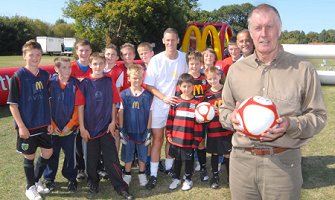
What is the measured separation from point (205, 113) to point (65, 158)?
6.87 feet

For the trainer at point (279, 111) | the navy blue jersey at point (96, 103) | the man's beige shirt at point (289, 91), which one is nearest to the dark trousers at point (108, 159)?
the navy blue jersey at point (96, 103)

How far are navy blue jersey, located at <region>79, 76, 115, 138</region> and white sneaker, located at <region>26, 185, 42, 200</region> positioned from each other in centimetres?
103

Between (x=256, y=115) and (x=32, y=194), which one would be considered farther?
(x=32, y=194)

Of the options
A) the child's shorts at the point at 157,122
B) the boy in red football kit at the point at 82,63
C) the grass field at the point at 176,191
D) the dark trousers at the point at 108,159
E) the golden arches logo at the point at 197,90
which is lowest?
the grass field at the point at 176,191

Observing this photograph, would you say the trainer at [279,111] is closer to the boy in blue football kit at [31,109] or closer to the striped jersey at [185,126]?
the striped jersey at [185,126]

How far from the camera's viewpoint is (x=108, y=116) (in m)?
4.63

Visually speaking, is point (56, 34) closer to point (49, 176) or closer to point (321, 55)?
point (321, 55)

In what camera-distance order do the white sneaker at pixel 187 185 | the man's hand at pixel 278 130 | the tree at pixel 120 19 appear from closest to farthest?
the man's hand at pixel 278 130, the white sneaker at pixel 187 185, the tree at pixel 120 19

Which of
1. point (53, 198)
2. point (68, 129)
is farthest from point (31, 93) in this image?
point (53, 198)

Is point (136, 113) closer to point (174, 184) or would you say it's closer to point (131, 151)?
point (131, 151)

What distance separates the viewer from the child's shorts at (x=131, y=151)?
16.1 feet

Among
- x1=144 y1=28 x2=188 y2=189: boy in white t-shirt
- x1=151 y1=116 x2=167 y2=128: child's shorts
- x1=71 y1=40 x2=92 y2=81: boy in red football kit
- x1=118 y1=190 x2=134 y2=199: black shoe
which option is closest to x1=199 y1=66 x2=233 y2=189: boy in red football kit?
x1=144 y1=28 x2=188 y2=189: boy in white t-shirt

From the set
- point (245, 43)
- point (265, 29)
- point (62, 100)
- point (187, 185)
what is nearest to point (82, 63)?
point (62, 100)

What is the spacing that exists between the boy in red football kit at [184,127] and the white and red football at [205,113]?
8.0 inches
